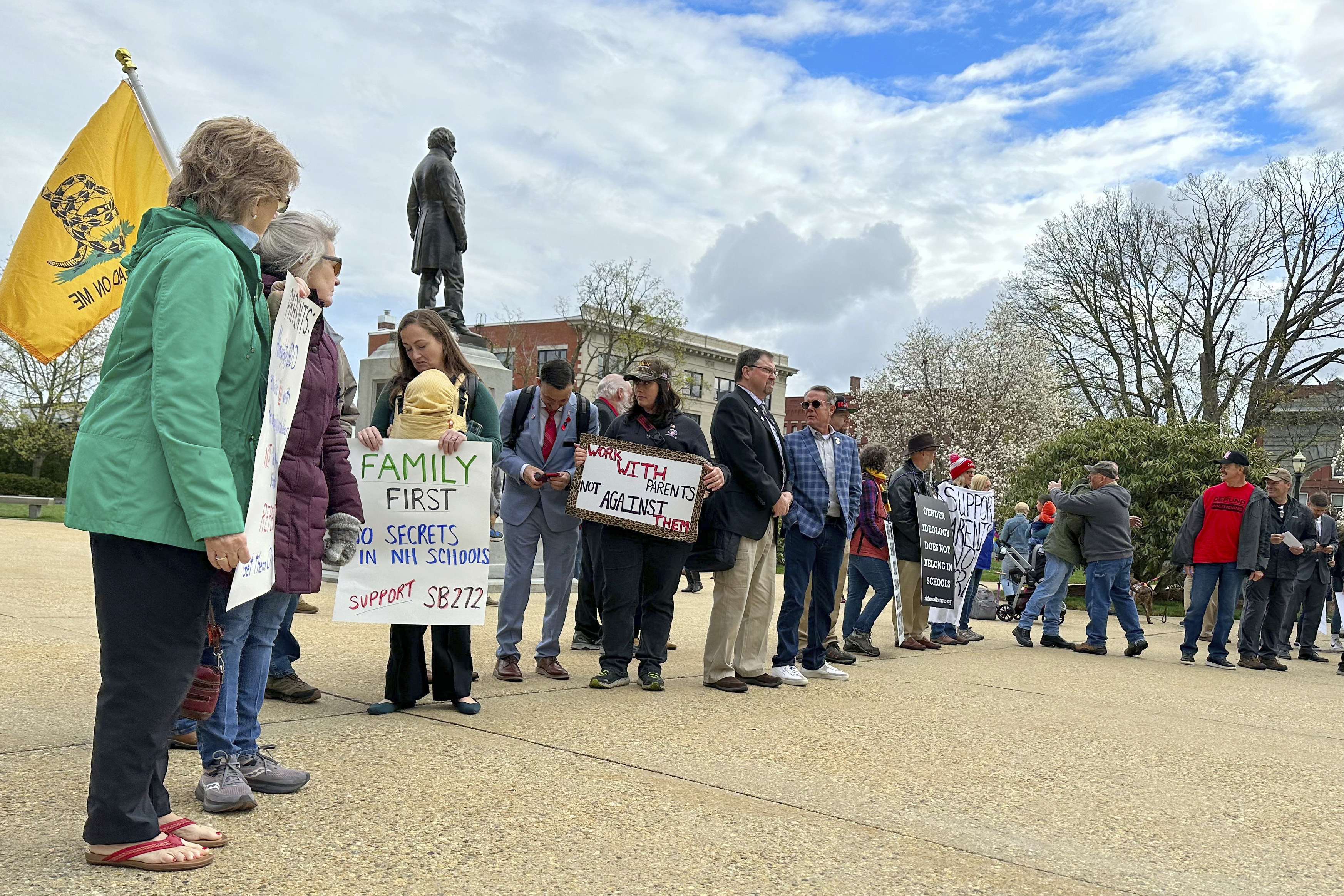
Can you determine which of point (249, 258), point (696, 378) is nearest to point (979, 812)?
point (249, 258)

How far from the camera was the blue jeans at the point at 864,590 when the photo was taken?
9.02 meters

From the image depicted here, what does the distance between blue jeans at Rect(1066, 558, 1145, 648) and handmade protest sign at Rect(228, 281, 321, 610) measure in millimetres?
8927

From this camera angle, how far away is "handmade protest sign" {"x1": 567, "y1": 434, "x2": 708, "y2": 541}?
6.18 meters

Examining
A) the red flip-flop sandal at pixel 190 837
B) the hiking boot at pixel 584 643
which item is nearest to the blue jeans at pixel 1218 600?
the hiking boot at pixel 584 643

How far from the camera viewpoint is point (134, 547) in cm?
271

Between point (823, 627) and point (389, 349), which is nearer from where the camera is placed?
point (823, 627)

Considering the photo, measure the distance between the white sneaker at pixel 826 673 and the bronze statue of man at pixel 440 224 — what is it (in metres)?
6.85

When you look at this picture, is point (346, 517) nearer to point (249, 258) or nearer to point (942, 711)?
point (249, 258)

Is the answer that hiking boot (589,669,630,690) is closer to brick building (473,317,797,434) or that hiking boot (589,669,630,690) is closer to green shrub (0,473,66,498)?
green shrub (0,473,66,498)

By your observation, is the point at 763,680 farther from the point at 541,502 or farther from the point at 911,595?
the point at 911,595

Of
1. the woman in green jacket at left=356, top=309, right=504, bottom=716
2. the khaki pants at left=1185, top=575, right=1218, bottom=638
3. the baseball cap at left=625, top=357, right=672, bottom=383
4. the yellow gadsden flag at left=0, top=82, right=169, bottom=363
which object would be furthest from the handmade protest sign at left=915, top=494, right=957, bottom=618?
the yellow gadsden flag at left=0, top=82, right=169, bottom=363

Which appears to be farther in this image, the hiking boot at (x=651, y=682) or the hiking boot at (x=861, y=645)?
the hiking boot at (x=861, y=645)

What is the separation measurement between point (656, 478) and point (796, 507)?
1181mm

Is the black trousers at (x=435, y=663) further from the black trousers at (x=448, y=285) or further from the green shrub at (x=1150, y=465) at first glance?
the green shrub at (x=1150, y=465)
